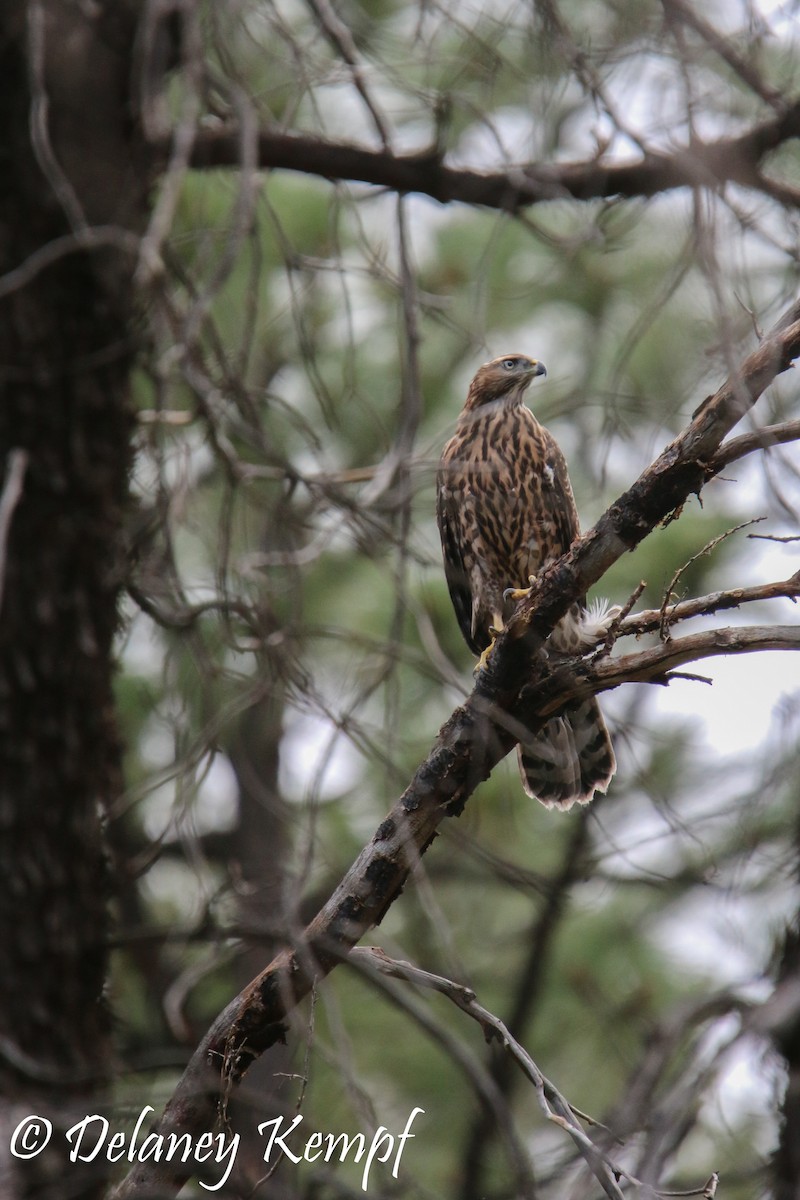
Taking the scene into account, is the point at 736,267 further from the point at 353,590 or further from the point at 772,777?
the point at 353,590

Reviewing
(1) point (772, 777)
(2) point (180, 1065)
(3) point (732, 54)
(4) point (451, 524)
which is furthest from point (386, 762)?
(4) point (451, 524)

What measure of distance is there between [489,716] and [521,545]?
5.57 ft

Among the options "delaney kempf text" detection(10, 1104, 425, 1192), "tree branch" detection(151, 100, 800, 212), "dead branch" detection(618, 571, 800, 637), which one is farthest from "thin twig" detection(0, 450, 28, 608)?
"dead branch" detection(618, 571, 800, 637)

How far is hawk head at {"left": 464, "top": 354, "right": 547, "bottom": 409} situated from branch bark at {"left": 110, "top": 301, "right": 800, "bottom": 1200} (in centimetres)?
210

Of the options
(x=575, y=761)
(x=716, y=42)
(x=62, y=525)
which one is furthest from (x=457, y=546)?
(x=716, y=42)

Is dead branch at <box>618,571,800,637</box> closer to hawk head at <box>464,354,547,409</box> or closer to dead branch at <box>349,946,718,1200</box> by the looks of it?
dead branch at <box>349,946,718,1200</box>

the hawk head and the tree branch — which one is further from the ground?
the hawk head

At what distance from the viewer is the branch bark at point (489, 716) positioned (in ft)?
8.59

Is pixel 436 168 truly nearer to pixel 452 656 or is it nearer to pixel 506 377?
pixel 506 377

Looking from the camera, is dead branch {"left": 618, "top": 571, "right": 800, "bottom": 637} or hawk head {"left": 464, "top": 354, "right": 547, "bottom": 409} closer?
dead branch {"left": 618, "top": 571, "right": 800, "bottom": 637}

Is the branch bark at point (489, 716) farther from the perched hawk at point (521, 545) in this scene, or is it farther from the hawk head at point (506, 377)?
the hawk head at point (506, 377)

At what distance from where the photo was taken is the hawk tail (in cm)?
464

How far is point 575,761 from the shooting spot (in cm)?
467

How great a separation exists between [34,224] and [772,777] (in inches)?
95.6
